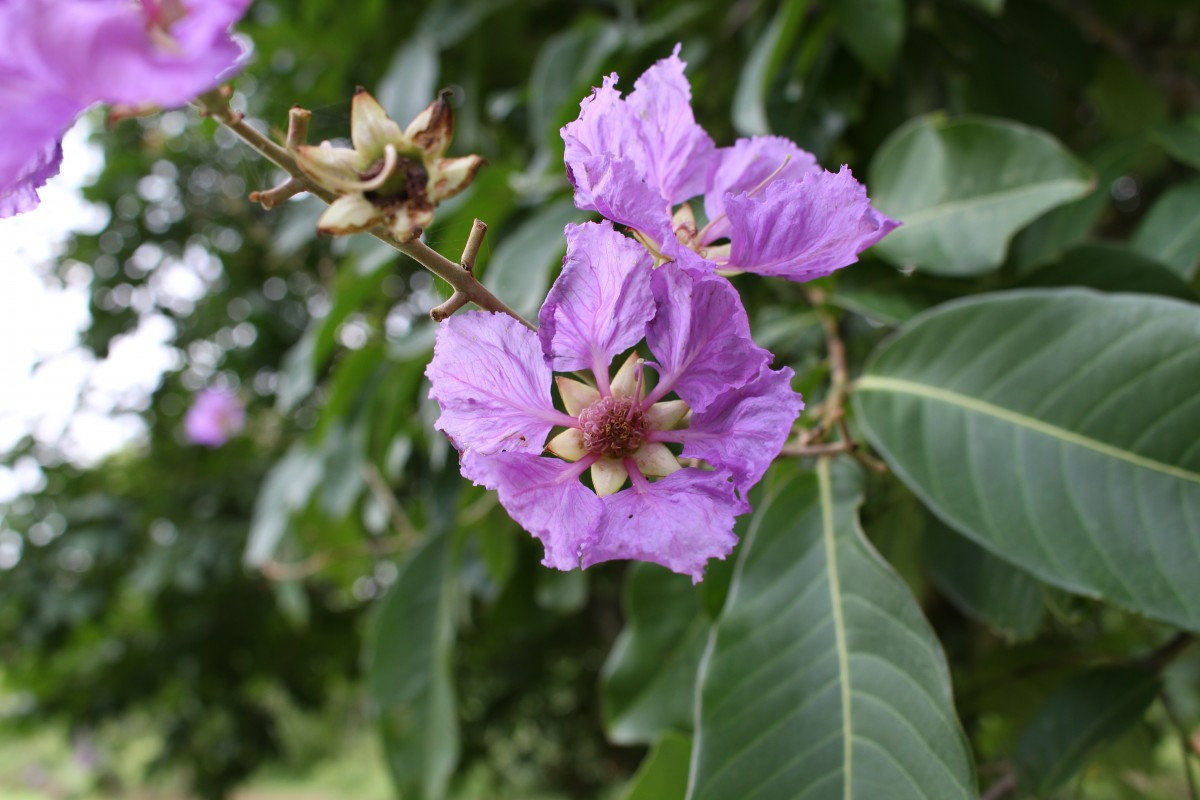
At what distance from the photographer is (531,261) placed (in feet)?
4.50

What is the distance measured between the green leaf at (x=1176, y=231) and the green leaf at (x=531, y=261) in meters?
0.81

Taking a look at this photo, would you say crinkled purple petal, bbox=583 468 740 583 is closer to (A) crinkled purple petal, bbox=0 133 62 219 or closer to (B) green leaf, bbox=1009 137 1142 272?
(A) crinkled purple petal, bbox=0 133 62 219

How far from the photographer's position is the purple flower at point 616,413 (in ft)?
1.84

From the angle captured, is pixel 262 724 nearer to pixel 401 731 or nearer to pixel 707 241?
pixel 401 731

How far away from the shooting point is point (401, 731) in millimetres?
1516

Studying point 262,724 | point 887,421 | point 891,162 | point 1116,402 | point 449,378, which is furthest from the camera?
point 262,724

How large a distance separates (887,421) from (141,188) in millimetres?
3806

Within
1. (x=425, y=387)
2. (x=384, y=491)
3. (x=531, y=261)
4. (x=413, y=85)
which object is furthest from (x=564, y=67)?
(x=384, y=491)

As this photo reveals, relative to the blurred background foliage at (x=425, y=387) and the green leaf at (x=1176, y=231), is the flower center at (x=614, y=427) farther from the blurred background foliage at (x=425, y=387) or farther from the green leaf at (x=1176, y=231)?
the green leaf at (x=1176, y=231)

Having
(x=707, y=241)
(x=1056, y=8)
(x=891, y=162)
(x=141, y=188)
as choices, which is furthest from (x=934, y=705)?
(x=141, y=188)

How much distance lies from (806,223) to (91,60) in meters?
0.41

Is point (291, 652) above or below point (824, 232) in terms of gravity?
below

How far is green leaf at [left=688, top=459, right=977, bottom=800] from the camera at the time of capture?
2.46ft

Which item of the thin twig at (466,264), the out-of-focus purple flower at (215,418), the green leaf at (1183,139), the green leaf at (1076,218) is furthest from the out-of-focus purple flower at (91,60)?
the out-of-focus purple flower at (215,418)
